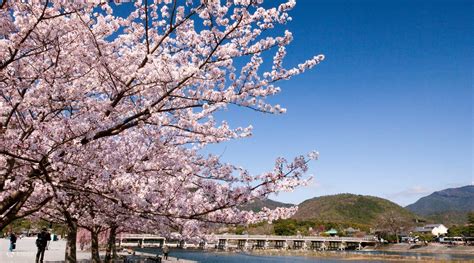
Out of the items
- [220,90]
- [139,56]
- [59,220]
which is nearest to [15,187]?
[139,56]

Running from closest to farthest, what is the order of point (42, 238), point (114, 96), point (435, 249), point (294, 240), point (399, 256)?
1. point (114, 96)
2. point (42, 238)
3. point (399, 256)
4. point (435, 249)
5. point (294, 240)

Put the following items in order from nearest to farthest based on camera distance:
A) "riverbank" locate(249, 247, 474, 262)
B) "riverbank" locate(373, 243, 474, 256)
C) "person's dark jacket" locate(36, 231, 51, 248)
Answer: "person's dark jacket" locate(36, 231, 51, 248) < "riverbank" locate(249, 247, 474, 262) < "riverbank" locate(373, 243, 474, 256)

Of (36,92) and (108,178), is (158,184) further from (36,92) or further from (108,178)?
(36,92)

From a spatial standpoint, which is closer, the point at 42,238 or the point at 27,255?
the point at 42,238

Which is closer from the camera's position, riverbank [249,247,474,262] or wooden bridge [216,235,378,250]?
riverbank [249,247,474,262]

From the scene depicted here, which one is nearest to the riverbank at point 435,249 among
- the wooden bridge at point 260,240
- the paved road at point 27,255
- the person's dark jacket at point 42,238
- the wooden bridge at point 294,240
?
the wooden bridge at point 294,240

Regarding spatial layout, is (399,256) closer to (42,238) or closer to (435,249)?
(435,249)

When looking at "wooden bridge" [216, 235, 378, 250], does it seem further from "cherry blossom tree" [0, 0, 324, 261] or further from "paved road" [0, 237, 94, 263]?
"cherry blossom tree" [0, 0, 324, 261]

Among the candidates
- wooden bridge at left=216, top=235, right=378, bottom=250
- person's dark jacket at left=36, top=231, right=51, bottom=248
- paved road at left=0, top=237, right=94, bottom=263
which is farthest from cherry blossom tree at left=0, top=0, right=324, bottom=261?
wooden bridge at left=216, top=235, right=378, bottom=250

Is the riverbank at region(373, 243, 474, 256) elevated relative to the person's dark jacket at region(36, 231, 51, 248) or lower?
lower

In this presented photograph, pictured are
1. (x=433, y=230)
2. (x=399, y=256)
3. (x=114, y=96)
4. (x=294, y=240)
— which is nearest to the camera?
(x=114, y=96)

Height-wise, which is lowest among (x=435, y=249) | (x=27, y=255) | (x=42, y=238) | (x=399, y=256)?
(x=435, y=249)

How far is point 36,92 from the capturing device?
572 centimetres

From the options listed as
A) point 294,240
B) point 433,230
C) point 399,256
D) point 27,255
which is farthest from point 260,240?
point 27,255
